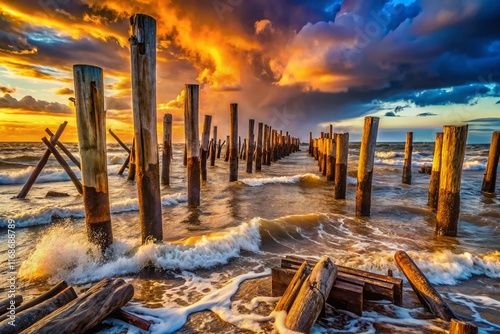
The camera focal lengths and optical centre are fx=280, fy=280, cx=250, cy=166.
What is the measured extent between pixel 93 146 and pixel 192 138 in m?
4.22

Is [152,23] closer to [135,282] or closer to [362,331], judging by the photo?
[135,282]

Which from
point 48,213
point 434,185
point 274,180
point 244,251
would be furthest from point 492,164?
point 48,213

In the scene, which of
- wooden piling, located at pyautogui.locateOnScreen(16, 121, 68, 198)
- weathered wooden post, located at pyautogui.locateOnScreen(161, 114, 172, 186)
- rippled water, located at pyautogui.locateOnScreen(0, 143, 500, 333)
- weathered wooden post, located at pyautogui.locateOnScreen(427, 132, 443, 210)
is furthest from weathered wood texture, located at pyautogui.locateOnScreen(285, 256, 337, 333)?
weathered wooden post, located at pyautogui.locateOnScreen(161, 114, 172, 186)

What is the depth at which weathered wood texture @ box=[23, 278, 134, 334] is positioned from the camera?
2.23 m

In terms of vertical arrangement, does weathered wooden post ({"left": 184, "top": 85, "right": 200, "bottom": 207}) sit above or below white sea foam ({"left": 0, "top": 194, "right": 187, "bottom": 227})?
above

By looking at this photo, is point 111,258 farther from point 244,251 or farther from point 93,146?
point 244,251

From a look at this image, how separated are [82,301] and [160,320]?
887 millimetres

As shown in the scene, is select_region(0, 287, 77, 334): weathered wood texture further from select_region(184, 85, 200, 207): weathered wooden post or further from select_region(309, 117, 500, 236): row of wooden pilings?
select_region(309, 117, 500, 236): row of wooden pilings

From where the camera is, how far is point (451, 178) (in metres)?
6.14

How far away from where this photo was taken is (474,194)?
11.7m

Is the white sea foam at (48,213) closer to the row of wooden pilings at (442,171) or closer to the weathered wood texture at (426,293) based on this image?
the row of wooden pilings at (442,171)

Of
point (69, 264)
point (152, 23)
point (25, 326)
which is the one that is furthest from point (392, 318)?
point (152, 23)

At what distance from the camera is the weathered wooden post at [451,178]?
19.7 ft

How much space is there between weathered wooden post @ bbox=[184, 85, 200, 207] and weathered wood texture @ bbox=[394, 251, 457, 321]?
6156 mm
